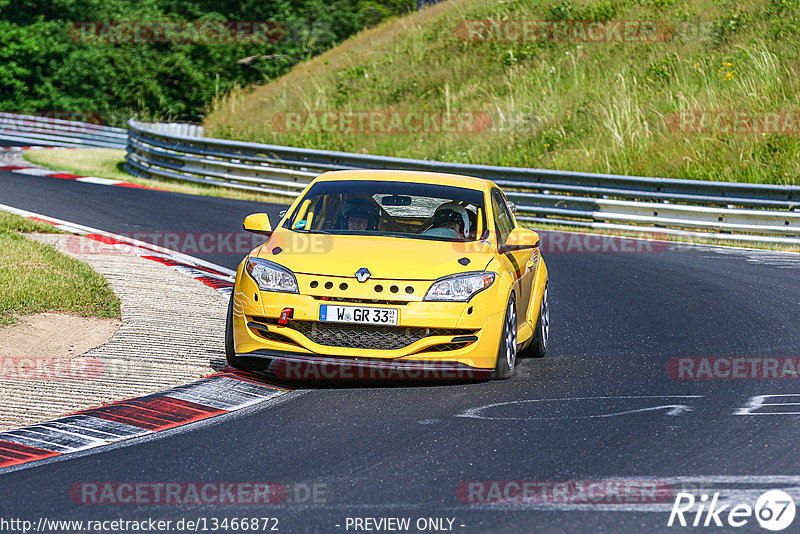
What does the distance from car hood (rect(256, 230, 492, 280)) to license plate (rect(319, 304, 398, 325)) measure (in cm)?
26

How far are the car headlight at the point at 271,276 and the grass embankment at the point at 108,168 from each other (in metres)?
14.3

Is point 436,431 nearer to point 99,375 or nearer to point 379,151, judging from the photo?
point 99,375

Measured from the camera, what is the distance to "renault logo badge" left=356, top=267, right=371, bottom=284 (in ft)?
25.8

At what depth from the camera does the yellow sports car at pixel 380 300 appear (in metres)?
7.77

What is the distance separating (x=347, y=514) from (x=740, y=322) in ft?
22.3
